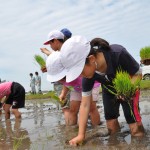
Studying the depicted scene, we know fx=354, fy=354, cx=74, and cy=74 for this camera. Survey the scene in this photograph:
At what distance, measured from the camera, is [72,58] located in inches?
125

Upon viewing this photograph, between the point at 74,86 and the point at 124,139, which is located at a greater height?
the point at 74,86

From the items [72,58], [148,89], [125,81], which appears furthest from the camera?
[148,89]

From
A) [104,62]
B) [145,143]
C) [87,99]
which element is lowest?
[145,143]

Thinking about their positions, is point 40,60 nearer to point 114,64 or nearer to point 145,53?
point 145,53

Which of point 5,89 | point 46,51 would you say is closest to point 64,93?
point 46,51

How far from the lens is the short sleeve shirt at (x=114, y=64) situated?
147 inches

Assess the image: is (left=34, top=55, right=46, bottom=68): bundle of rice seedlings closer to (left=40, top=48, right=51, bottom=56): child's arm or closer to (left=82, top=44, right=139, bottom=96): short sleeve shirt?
(left=40, top=48, right=51, bottom=56): child's arm

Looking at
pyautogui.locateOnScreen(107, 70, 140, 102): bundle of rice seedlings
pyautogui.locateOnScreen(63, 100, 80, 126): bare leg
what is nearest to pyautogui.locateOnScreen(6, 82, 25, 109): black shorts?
pyautogui.locateOnScreen(63, 100, 80, 126): bare leg

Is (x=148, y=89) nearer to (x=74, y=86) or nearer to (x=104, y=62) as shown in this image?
(x=74, y=86)

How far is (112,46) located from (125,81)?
0.64 meters

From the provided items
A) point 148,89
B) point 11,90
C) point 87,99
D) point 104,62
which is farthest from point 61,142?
point 148,89

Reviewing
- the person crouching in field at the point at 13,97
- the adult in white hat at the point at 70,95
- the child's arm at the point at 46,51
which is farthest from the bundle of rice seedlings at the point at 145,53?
the person crouching in field at the point at 13,97

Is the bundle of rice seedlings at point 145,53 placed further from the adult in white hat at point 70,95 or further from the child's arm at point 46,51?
the child's arm at point 46,51

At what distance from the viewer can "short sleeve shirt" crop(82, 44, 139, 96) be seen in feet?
12.3
